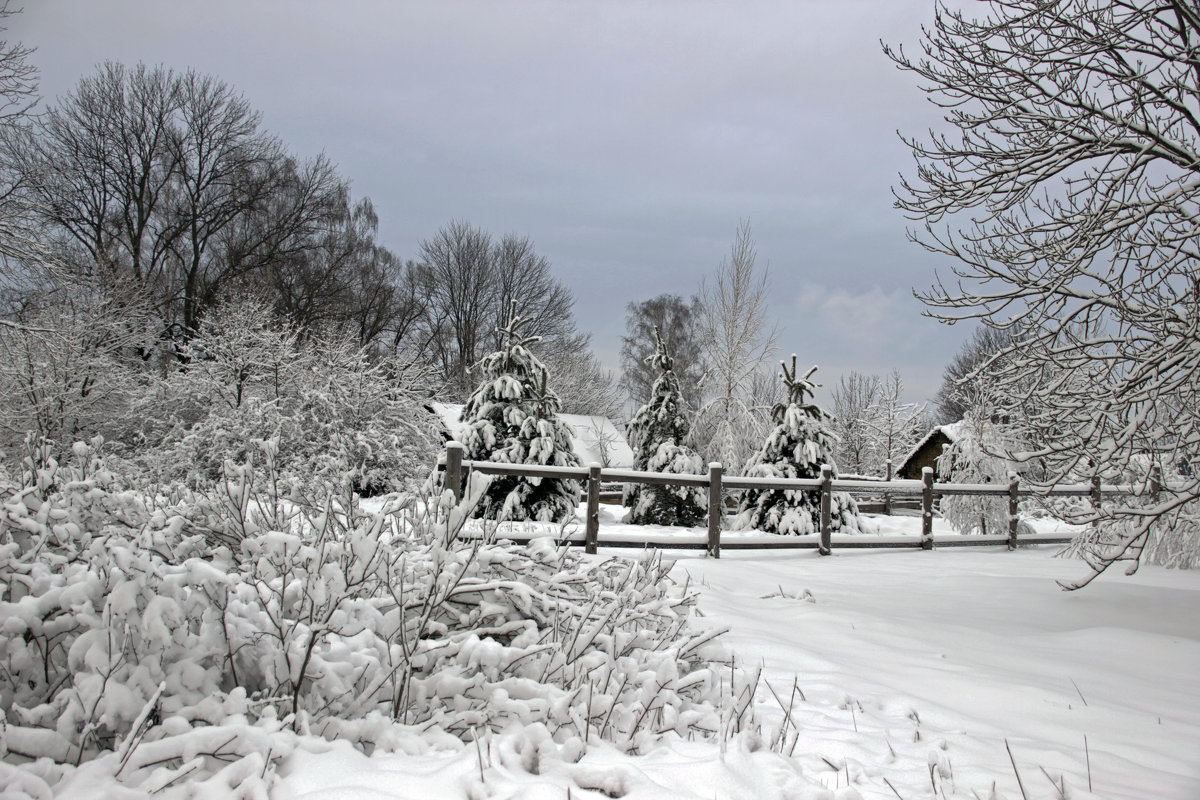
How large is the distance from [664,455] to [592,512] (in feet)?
23.0

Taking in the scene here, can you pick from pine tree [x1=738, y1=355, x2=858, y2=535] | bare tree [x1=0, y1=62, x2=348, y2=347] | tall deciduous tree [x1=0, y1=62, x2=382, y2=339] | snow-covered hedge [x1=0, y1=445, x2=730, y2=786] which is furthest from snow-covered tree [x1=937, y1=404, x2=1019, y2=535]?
bare tree [x1=0, y1=62, x2=348, y2=347]

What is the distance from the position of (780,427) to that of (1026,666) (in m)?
8.00

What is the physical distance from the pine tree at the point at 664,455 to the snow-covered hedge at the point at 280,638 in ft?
36.5

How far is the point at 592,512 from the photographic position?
719 cm

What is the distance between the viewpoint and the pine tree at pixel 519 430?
37.5ft

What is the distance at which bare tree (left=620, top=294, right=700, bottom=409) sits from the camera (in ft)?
130

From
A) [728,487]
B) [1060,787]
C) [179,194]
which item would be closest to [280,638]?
[1060,787]

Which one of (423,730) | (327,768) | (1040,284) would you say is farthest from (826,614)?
(327,768)

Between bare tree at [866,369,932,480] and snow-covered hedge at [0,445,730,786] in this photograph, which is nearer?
snow-covered hedge at [0,445,730,786]

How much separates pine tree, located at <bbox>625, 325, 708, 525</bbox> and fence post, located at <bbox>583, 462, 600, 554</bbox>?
6.27 m

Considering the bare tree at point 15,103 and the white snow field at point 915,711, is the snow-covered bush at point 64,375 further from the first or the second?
the white snow field at point 915,711

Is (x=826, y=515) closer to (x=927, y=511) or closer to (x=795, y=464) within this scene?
(x=927, y=511)

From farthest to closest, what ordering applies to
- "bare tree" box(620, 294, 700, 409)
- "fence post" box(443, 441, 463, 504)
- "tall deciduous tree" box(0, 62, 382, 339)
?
"bare tree" box(620, 294, 700, 409) → "tall deciduous tree" box(0, 62, 382, 339) → "fence post" box(443, 441, 463, 504)

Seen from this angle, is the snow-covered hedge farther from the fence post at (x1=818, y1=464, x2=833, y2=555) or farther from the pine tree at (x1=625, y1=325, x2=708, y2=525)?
the pine tree at (x1=625, y1=325, x2=708, y2=525)
